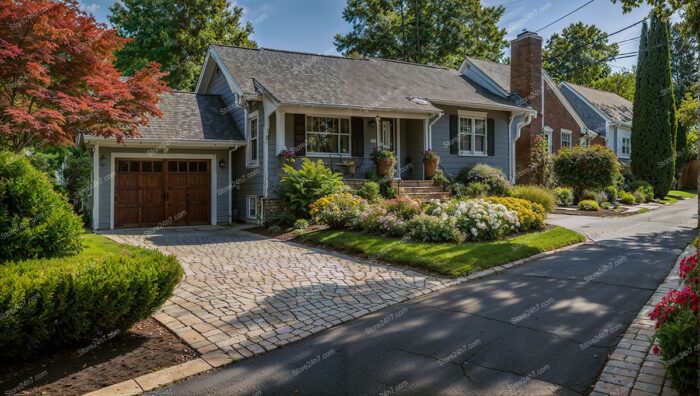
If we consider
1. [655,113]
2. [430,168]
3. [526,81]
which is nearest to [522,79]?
[526,81]

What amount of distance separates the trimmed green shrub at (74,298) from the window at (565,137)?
25.3m

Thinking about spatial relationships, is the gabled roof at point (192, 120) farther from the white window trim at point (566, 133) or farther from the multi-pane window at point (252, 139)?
the white window trim at point (566, 133)

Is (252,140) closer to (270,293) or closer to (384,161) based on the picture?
(384,161)

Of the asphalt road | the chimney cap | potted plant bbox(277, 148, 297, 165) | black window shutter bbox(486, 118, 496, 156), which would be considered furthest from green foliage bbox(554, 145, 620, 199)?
the asphalt road

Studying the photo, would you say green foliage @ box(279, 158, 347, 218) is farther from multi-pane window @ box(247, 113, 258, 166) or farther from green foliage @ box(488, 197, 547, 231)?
green foliage @ box(488, 197, 547, 231)

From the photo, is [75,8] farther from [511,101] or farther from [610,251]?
[511,101]

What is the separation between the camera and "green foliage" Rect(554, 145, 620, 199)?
16516 millimetres

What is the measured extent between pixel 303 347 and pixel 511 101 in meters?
17.1

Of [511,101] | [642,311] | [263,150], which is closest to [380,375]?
[642,311]

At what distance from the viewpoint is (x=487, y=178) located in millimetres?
16297

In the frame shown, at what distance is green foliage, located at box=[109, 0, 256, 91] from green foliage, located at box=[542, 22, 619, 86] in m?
30.4

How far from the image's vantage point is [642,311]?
5117 mm

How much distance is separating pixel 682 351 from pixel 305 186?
10806 mm

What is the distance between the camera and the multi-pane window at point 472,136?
17.9m
